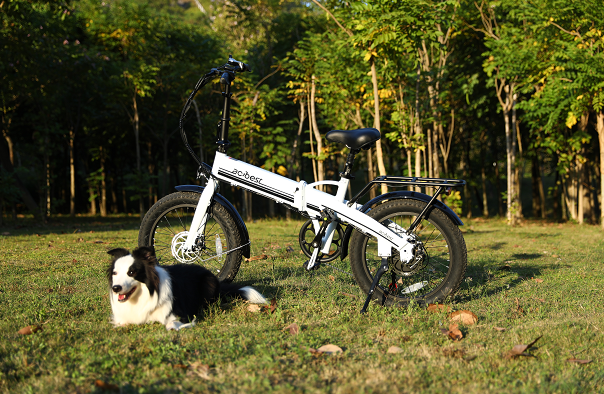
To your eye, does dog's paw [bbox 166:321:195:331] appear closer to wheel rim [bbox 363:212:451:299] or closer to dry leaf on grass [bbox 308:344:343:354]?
dry leaf on grass [bbox 308:344:343:354]

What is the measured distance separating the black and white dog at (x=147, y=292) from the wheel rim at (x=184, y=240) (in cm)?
72

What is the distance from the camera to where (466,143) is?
62.2ft

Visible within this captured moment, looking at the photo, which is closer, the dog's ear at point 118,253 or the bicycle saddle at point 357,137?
the dog's ear at point 118,253

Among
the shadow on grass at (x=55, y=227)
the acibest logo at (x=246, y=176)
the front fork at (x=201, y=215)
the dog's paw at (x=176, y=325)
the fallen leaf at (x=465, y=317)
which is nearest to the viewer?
the dog's paw at (x=176, y=325)

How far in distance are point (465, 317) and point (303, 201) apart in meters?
1.44

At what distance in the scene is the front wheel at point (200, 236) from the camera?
408 cm

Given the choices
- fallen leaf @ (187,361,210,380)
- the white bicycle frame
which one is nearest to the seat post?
the white bicycle frame

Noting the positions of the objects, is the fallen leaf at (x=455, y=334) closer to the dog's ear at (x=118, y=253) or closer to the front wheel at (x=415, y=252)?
the front wheel at (x=415, y=252)

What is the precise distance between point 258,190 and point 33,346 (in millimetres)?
1894

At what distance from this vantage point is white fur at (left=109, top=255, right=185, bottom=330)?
3.02 metres

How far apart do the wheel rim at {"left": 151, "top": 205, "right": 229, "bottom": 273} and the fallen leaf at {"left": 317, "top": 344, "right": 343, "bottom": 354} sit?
1.58m

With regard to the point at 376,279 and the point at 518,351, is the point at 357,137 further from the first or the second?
the point at 518,351

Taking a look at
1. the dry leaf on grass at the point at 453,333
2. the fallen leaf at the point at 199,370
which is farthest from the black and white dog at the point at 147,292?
the dry leaf on grass at the point at 453,333

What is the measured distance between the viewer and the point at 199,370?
7.99 feet
